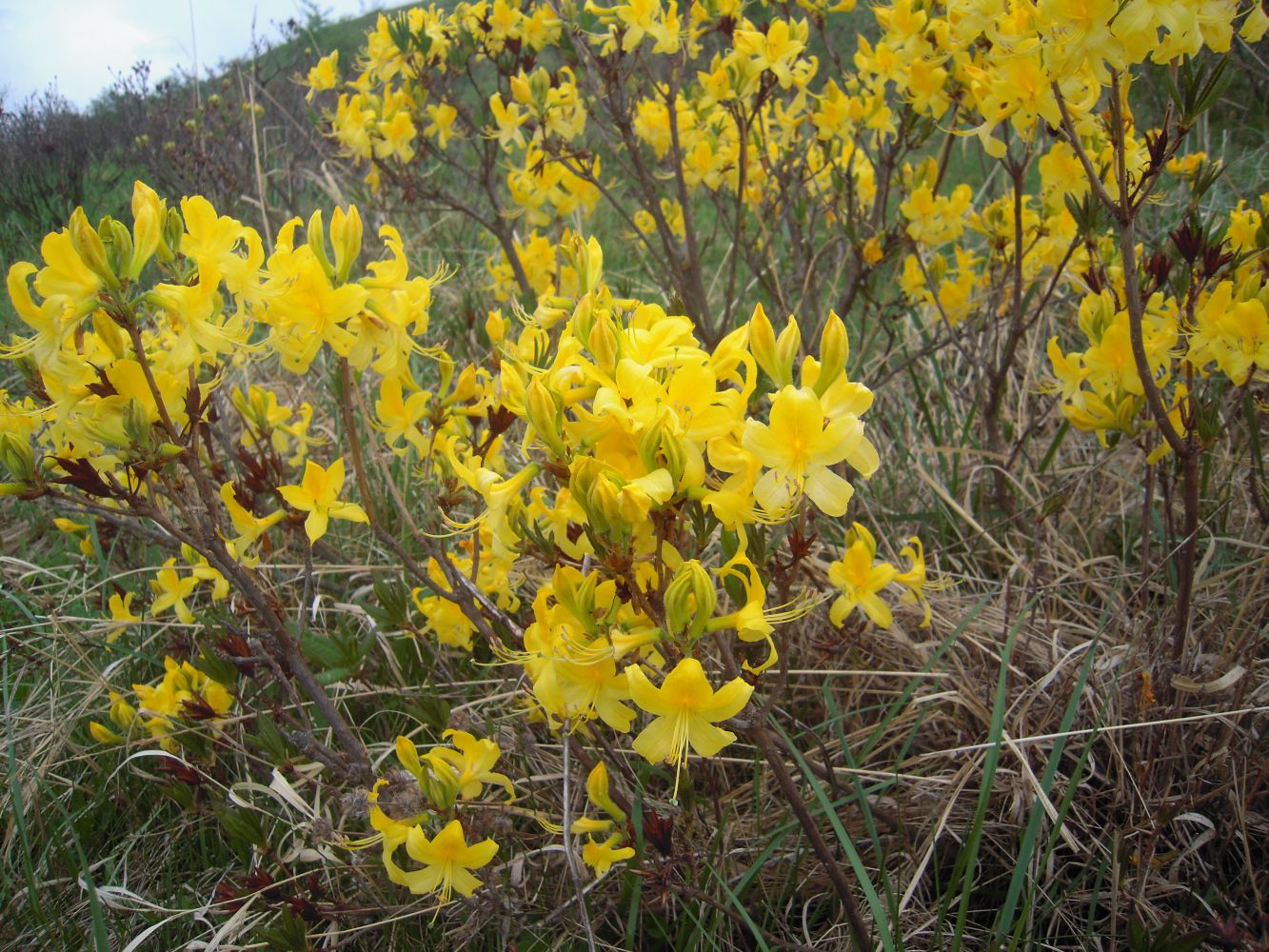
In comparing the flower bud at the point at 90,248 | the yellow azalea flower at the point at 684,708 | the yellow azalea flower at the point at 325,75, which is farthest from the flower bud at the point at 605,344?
the yellow azalea flower at the point at 325,75

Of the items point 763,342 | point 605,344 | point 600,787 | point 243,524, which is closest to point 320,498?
point 243,524

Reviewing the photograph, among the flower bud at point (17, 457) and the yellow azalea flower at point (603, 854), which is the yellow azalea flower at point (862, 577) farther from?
the flower bud at point (17, 457)

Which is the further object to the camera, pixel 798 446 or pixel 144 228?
pixel 144 228

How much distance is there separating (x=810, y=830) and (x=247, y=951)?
1.23 m

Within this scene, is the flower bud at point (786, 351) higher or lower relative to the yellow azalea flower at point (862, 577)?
higher

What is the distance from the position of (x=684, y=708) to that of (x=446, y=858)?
0.61 metres

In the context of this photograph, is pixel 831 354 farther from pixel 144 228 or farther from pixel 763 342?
pixel 144 228

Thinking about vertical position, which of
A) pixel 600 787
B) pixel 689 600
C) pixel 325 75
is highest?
pixel 325 75

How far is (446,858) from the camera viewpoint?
1.37m

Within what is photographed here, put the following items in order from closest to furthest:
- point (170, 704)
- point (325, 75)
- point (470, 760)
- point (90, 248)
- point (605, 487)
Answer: point (605, 487) < point (90, 248) < point (470, 760) < point (170, 704) < point (325, 75)

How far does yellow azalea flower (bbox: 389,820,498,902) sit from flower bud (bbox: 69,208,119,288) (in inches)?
37.1

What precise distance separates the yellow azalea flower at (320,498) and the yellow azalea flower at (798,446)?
2.88ft

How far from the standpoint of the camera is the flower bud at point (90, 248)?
3.66 feet

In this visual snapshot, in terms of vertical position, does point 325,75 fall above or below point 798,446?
above
